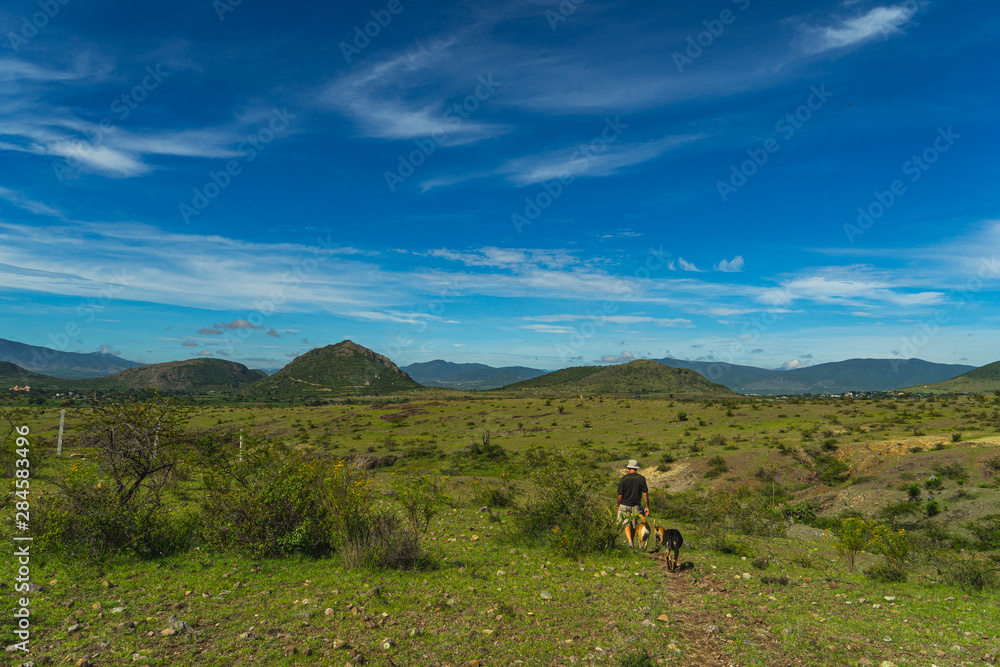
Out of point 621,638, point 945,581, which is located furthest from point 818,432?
point 621,638

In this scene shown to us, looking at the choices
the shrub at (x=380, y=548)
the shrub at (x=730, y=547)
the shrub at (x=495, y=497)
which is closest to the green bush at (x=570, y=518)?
the shrub at (x=730, y=547)

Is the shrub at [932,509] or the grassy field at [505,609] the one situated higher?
the grassy field at [505,609]

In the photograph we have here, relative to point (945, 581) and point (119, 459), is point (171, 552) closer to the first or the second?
point (119, 459)

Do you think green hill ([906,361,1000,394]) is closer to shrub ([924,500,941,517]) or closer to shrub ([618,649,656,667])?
shrub ([924,500,941,517])

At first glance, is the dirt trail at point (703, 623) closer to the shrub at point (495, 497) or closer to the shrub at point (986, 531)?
the shrub at point (495, 497)

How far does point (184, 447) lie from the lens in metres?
10.4

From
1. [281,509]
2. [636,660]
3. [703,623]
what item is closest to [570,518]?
[703,623]

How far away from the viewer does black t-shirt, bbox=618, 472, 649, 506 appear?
12.4 metres

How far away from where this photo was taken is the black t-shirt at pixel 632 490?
40.5 feet

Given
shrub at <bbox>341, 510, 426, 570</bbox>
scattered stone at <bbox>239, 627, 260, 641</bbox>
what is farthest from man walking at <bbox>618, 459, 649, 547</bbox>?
scattered stone at <bbox>239, 627, 260, 641</bbox>

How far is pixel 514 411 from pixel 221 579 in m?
73.8

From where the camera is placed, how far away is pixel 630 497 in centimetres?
1243

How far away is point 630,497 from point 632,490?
0.68ft

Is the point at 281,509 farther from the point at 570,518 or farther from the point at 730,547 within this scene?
the point at 730,547
